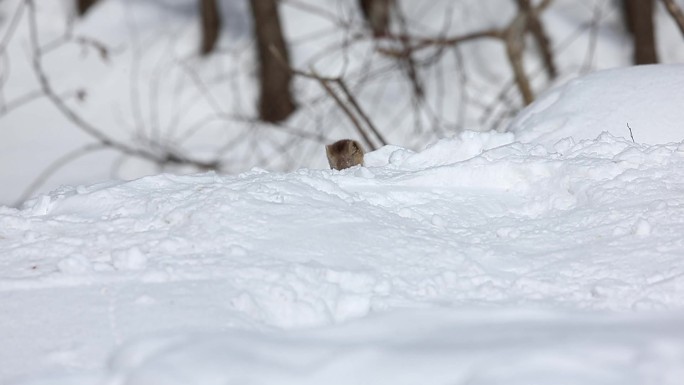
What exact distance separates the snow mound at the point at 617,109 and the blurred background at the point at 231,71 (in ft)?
12.0

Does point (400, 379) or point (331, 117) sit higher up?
point (400, 379)

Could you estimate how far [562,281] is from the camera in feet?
5.47

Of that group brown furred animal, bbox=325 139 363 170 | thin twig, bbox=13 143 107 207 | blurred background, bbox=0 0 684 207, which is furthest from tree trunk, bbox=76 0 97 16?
brown furred animal, bbox=325 139 363 170

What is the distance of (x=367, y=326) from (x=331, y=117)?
4364mm

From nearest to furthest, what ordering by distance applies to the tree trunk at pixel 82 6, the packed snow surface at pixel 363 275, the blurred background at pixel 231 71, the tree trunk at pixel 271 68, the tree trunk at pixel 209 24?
1. the packed snow surface at pixel 363 275
2. the blurred background at pixel 231 71
3. the tree trunk at pixel 271 68
4. the tree trunk at pixel 209 24
5. the tree trunk at pixel 82 6

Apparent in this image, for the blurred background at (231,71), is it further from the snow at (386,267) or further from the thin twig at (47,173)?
the snow at (386,267)

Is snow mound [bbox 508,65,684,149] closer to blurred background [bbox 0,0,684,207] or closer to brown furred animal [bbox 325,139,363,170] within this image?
brown furred animal [bbox 325,139,363,170]

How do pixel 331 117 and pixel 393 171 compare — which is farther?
pixel 331 117

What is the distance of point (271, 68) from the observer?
6.92 m

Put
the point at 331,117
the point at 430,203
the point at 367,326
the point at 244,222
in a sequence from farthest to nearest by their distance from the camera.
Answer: the point at 331,117, the point at 430,203, the point at 244,222, the point at 367,326

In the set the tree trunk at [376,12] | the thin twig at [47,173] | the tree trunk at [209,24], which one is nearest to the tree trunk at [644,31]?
the tree trunk at [376,12]

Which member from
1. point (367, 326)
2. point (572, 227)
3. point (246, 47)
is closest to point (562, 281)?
point (572, 227)

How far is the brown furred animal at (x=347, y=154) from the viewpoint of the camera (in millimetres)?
2328

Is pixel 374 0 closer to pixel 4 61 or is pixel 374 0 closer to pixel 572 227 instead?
pixel 4 61
